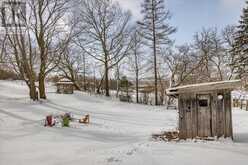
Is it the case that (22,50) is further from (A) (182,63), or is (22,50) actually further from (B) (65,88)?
(A) (182,63)

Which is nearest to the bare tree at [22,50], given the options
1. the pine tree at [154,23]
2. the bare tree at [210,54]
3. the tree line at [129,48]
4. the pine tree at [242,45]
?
the tree line at [129,48]

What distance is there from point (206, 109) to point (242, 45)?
22372 mm

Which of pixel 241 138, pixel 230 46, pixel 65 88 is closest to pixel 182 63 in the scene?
pixel 230 46

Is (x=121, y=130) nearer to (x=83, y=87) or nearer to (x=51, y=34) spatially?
(x=51, y=34)

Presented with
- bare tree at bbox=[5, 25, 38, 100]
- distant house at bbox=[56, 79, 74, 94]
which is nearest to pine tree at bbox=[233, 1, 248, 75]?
distant house at bbox=[56, 79, 74, 94]

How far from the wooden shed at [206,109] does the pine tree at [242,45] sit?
21645 mm

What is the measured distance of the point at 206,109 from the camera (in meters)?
9.26

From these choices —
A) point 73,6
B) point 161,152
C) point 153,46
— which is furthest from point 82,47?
point 161,152

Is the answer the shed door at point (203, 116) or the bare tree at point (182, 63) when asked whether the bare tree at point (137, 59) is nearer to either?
the bare tree at point (182, 63)

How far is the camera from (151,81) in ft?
111

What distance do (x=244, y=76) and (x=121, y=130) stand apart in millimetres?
22469

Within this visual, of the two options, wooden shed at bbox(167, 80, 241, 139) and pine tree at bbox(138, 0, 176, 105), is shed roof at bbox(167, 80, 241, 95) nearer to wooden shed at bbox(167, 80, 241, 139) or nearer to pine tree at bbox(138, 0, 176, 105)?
wooden shed at bbox(167, 80, 241, 139)

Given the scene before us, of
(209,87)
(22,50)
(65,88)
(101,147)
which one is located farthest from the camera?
(65,88)

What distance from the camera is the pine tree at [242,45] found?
1112 inches
